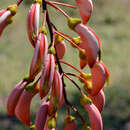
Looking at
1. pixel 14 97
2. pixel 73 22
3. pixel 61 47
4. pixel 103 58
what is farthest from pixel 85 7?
pixel 103 58

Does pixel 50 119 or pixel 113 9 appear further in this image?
pixel 113 9

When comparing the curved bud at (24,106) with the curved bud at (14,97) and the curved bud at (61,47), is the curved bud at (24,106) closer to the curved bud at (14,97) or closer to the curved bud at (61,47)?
the curved bud at (14,97)

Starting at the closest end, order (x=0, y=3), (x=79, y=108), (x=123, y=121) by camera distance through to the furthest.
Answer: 1. (x=123, y=121)
2. (x=79, y=108)
3. (x=0, y=3)

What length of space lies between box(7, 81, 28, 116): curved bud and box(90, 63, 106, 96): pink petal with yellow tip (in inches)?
7.9

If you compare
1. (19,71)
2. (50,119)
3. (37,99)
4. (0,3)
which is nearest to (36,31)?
(50,119)

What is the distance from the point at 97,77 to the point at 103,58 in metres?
4.95

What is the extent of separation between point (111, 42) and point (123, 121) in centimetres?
289

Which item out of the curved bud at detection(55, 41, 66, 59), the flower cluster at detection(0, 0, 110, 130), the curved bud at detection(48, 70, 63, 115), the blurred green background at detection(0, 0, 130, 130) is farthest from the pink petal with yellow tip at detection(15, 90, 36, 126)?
the blurred green background at detection(0, 0, 130, 130)

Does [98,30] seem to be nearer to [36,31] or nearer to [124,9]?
[124,9]

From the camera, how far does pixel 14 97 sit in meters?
1.01

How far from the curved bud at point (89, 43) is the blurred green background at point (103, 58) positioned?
203cm

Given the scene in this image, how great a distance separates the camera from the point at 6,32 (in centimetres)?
686

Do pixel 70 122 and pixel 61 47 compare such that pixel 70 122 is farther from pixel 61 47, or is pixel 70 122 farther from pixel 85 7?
pixel 85 7

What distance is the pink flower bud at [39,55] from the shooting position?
2.84 ft
